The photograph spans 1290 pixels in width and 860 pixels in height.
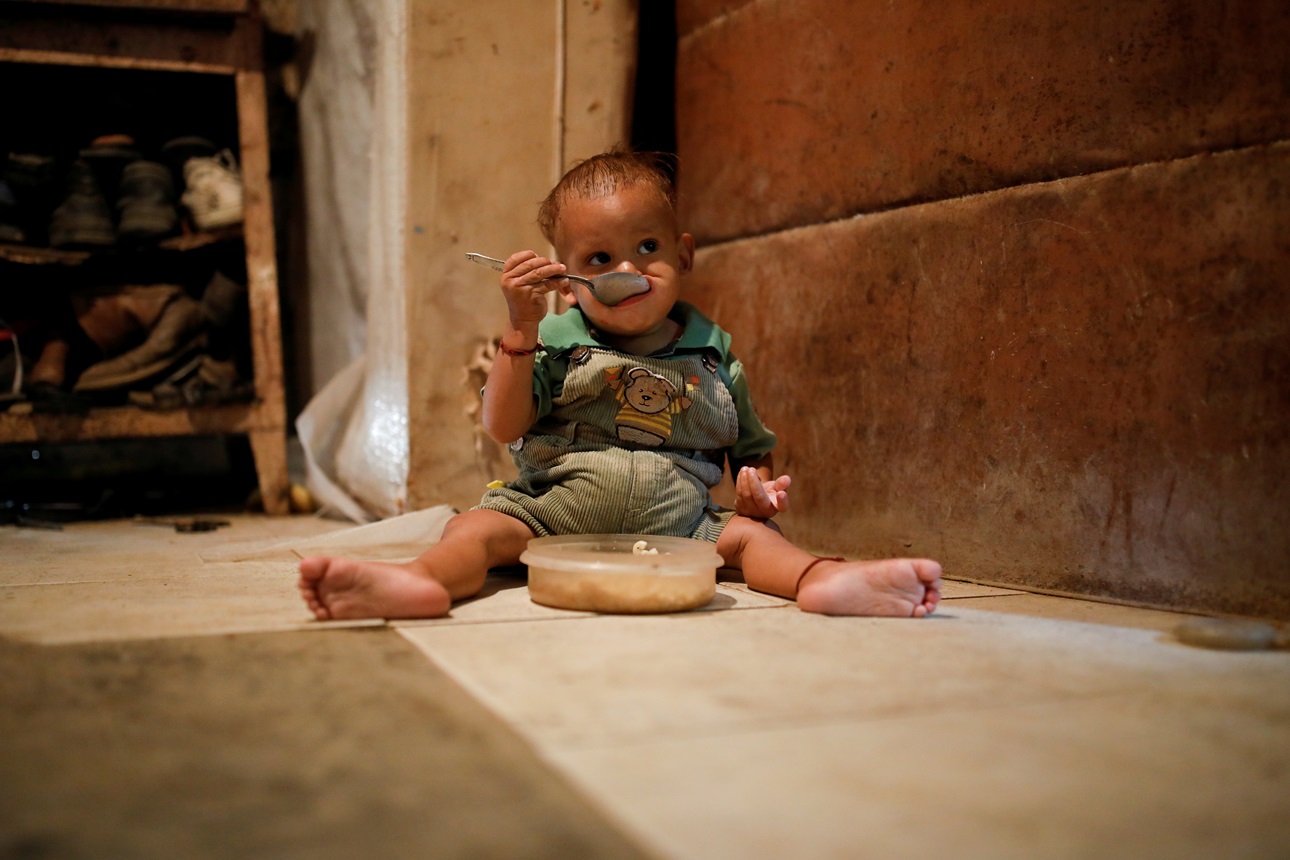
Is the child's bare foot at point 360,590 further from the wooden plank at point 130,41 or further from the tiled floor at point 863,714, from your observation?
the wooden plank at point 130,41

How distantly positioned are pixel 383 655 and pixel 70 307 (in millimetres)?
2516

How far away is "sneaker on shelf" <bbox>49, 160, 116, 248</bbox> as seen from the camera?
2779mm

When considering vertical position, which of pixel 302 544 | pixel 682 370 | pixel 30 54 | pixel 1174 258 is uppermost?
pixel 30 54

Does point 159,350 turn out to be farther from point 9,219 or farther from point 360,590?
point 360,590

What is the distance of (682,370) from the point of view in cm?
179

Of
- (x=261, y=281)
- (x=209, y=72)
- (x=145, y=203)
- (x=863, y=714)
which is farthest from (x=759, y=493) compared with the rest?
(x=209, y=72)

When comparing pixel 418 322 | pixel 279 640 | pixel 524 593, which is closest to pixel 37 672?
pixel 279 640

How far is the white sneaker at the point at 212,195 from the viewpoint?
294cm

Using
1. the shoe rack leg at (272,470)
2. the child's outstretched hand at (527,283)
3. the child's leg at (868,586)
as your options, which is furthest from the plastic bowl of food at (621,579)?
the shoe rack leg at (272,470)

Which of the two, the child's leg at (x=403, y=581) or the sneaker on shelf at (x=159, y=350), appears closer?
the child's leg at (x=403, y=581)

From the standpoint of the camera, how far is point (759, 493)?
1680 mm

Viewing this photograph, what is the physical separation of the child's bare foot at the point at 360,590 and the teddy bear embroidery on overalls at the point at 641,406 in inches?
20.1

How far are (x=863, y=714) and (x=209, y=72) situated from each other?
2780 mm

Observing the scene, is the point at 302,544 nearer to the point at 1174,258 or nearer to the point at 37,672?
the point at 37,672
